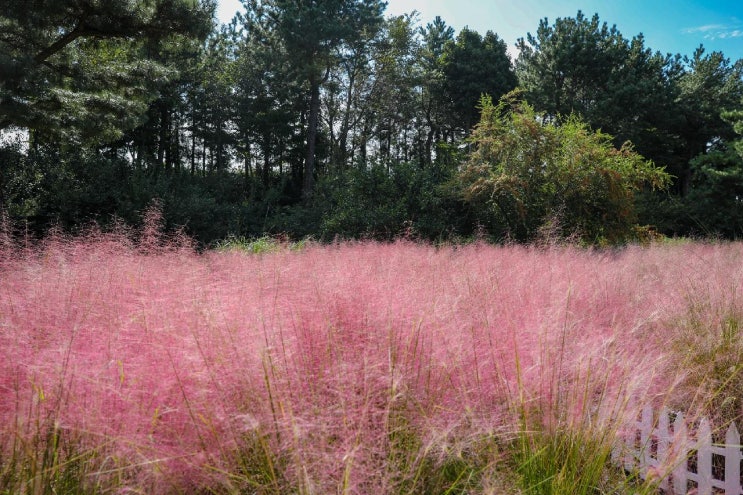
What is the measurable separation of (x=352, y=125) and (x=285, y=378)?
2131 cm

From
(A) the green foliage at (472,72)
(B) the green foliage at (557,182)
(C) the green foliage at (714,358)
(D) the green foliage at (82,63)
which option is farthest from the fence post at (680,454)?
(A) the green foliage at (472,72)

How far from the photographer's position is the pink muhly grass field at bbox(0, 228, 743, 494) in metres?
1.31

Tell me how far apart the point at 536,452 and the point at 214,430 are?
1.05 metres

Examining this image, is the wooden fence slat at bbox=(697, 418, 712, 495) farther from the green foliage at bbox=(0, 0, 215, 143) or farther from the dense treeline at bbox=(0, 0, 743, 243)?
the green foliage at bbox=(0, 0, 215, 143)

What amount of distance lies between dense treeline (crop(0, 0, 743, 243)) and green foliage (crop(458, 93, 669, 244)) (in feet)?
0.13

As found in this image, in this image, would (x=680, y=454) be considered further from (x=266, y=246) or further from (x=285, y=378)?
(x=266, y=246)

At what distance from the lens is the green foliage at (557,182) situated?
8500 millimetres

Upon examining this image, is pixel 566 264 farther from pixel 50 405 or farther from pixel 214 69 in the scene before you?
pixel 214 69

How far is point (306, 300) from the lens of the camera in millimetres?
2170

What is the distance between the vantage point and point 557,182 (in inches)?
343

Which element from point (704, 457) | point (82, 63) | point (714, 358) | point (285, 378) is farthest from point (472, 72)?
point (285, 378)

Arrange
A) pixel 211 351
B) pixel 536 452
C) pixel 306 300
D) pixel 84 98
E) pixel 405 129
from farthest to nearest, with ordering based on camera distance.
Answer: pixel 405 129
pixel 84 98
pixel 306 300
pixel 211 351
pixel 536 452

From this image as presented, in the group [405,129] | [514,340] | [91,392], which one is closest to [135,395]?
[91,392]

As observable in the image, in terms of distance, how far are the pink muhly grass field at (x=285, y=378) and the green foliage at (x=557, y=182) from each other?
6.42 metres
